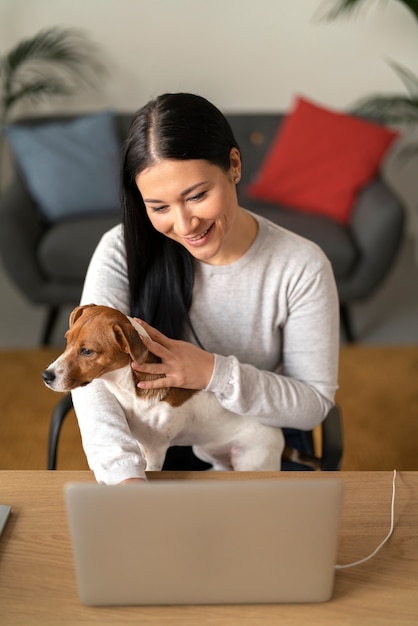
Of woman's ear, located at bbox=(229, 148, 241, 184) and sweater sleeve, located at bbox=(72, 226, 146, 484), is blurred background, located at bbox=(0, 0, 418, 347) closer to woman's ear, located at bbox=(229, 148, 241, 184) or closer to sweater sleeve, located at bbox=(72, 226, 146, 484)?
sweater sleeve, located at bbox=(72, 226, 146, 484)

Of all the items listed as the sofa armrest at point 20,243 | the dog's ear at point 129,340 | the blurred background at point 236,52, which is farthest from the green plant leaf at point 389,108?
the dog's ear at point 129,340

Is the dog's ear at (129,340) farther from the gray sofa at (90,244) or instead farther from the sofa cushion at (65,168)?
the sofa cushion at (65,168)

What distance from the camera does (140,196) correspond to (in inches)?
61.4

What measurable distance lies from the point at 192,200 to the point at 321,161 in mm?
2341

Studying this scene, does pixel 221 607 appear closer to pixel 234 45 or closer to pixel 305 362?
pixel 305 362

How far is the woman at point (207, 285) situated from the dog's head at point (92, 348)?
72 mm

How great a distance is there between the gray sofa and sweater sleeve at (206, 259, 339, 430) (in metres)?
1.69

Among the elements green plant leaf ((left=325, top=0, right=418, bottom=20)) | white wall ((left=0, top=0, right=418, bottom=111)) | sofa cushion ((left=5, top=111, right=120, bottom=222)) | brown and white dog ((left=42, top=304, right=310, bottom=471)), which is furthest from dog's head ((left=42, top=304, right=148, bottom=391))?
white wall ((left=0, top=0, right=418, bottom=111))

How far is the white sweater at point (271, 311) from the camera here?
5.38ft

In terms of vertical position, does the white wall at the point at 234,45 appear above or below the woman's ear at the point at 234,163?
below

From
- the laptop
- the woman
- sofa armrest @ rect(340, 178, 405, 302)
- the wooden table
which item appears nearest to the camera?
the laptop

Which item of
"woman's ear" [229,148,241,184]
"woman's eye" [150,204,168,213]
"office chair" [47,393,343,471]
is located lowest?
"office chair" [47,393,343,471]

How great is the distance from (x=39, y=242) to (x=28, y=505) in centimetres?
227

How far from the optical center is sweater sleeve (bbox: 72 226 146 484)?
134cm
